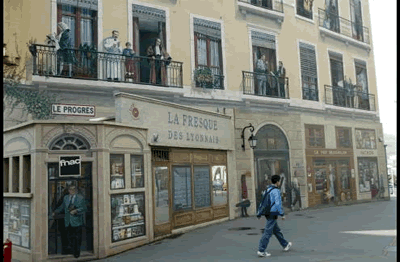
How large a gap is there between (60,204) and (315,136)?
13362 mm

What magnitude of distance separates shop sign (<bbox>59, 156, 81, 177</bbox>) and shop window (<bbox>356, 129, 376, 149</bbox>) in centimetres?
1650

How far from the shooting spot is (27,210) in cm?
835

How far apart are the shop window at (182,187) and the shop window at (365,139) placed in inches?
487

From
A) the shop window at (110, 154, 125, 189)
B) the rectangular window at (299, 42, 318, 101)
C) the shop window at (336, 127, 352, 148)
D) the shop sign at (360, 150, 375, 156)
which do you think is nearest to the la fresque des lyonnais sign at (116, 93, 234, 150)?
the shop window at (110, 154, 125, 189)

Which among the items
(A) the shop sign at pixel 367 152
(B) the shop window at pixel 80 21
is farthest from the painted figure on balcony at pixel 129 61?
(A) the shop sign at pixel 367 152

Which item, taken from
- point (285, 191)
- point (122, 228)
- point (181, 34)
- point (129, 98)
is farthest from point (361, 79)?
point (122, 228)

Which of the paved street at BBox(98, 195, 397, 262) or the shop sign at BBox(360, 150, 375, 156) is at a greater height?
the shop sign at BBox(360, 150, 375, 156)

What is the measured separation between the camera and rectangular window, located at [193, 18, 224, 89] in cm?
1488

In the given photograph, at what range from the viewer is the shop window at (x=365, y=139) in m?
21.2

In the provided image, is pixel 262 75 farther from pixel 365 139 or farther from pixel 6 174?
pixel 6 174

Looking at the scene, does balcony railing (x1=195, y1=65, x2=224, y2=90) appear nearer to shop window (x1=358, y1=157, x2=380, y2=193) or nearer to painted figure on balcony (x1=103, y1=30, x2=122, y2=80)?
painted figure on balcony (x1=103, y1=30, x2=122, y2=80)

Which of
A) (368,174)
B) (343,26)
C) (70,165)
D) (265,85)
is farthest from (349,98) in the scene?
(70,165)

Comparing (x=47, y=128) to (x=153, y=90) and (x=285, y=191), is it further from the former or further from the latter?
(x=285, y=191)

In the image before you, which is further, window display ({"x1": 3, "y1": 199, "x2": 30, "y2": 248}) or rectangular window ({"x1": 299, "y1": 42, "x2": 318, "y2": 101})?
rectangular window ({"x1": 299, "y1": 42, "x2": 318, "y2": 101})
